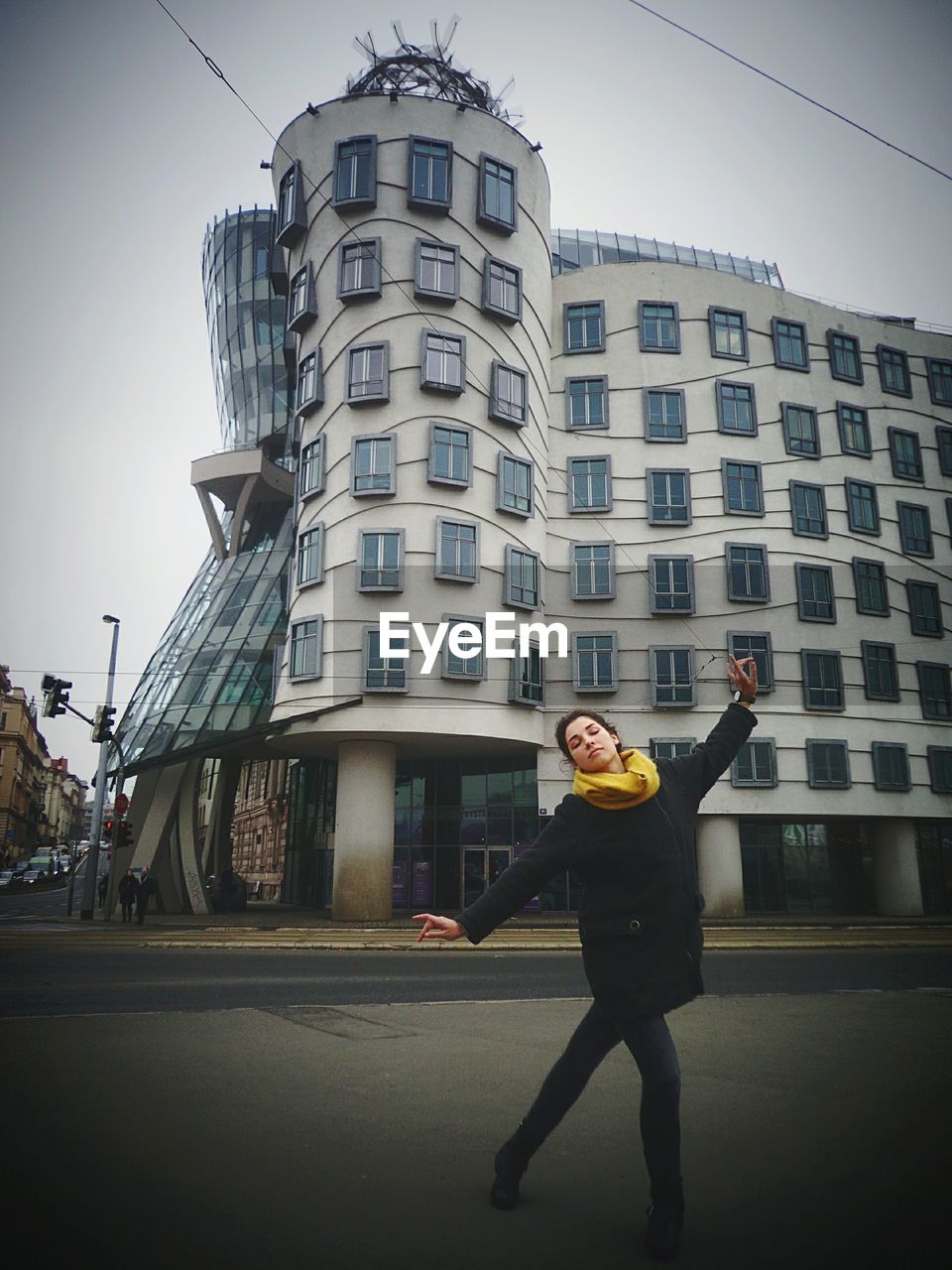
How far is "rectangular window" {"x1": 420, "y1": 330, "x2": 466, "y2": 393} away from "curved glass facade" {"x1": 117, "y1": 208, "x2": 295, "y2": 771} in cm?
1050

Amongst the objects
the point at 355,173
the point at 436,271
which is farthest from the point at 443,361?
the point at 355,173

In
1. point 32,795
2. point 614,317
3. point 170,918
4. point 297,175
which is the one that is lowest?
point 170,918

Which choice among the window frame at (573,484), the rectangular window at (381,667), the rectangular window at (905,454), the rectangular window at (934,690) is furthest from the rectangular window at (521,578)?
the rectangular window at (905,454)

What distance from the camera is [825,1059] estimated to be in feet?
22.4

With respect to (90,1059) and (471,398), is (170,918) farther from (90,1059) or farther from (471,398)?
(90,1059)

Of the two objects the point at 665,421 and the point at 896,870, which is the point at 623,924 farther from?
the point at 896,870

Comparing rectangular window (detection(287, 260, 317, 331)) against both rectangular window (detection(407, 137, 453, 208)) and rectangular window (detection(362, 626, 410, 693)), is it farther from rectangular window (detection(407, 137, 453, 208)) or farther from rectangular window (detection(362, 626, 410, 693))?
rectangular window (detection(362, 626, 410, 693))

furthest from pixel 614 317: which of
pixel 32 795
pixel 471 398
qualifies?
pixel 32 795

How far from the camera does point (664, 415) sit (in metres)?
34.4

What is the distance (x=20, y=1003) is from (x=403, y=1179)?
7142mm

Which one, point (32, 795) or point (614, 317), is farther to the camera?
→ point (32, 795)

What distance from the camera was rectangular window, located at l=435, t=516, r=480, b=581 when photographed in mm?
28594

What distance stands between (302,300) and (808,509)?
65.6 feet

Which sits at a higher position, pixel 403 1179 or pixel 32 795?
pixel 32 795
